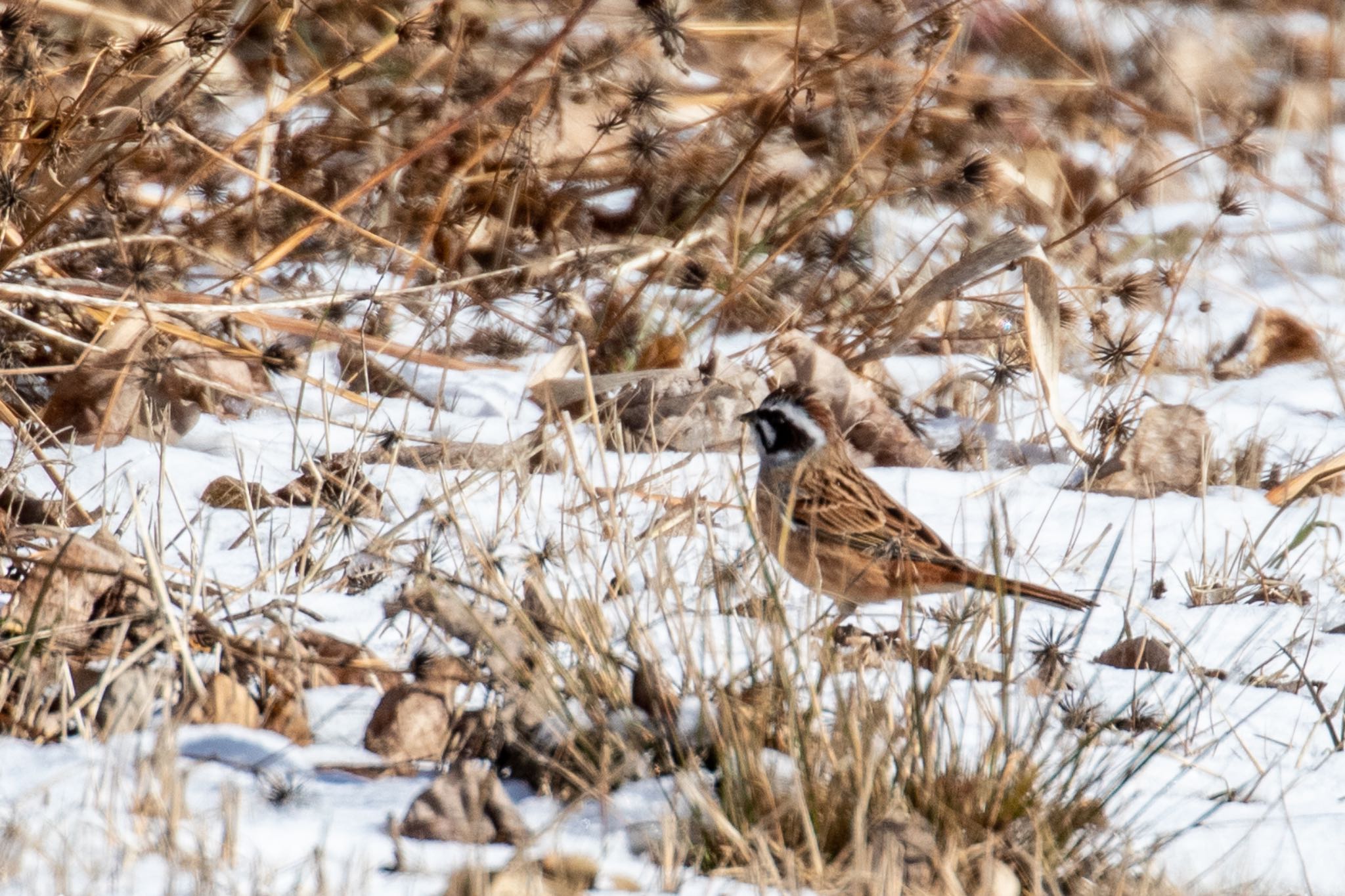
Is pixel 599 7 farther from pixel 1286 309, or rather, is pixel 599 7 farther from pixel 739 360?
pixel 1286 309

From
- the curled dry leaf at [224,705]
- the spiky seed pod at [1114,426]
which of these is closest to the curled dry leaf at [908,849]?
the curled dry leaf at [224,705]

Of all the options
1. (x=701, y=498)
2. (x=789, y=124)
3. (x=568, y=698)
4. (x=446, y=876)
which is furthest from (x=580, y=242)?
(x=446, y=876)

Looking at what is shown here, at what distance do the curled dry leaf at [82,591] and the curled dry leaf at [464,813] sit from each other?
0.89 m

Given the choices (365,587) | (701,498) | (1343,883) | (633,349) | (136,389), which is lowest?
(1343,883)

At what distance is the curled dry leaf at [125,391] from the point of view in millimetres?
5195

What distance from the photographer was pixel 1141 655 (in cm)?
385

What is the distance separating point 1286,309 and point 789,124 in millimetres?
4045

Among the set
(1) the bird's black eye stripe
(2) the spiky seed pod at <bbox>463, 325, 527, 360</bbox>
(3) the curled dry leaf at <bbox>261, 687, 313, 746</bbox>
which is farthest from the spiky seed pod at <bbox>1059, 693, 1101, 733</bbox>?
(2) the spiky seed pod at <bbox>463, 325, 527, 360</bbox>

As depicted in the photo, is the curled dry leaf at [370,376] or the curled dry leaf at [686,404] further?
the curled dry leaf at [370,376]

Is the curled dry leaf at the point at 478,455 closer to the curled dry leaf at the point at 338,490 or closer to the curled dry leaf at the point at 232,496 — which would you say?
the curled dry leaf at the point at 338,490

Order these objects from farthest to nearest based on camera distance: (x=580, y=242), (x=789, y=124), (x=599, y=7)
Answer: (x=599, y=7), (x=580, y=242), (x=789, y=124)

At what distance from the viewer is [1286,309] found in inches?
356

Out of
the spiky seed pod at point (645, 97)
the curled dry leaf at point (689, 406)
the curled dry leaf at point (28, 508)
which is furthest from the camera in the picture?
the spiky seed pod at point (645, 97)

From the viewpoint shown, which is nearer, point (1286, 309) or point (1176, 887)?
point (1176, 887)
